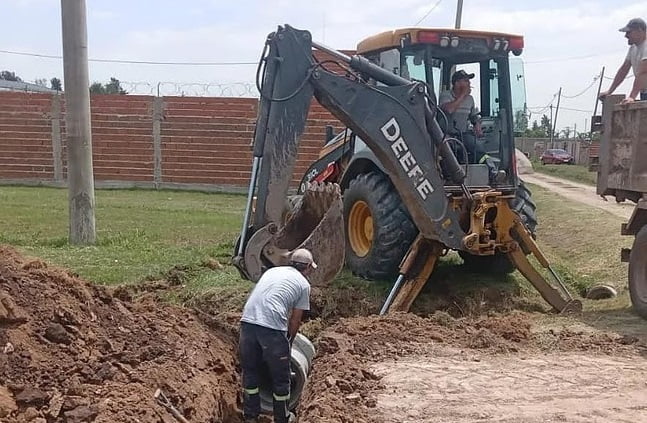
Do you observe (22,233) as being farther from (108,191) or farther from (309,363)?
(108,191)

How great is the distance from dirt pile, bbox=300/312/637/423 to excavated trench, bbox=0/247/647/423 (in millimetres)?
17

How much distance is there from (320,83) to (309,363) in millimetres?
2712

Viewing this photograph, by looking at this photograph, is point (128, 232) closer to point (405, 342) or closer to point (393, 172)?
point (393, 172)

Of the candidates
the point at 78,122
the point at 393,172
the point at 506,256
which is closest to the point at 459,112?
the point at 393,172

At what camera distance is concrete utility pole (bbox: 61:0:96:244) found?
12406mm

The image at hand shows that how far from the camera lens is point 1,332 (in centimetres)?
553

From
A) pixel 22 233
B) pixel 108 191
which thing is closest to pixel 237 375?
pixel 22 233

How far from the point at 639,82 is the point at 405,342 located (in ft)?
11.9

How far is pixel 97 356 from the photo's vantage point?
578cm

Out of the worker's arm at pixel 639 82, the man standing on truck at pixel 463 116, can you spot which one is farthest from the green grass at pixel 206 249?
the worker's arm at pixel 639 82

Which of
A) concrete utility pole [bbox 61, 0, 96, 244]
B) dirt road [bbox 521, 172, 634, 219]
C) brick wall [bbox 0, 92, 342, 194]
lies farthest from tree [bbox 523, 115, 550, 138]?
concrete utility pole [bbox 61, 0, 96, 244]

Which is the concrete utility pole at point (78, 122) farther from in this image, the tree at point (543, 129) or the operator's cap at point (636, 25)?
the tree at point (543, 129)

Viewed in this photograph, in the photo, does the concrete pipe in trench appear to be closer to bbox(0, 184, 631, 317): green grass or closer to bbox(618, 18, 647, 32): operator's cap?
bbox(0, 184, 631, 317): green grass

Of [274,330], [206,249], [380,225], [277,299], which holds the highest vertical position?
[380,225]
